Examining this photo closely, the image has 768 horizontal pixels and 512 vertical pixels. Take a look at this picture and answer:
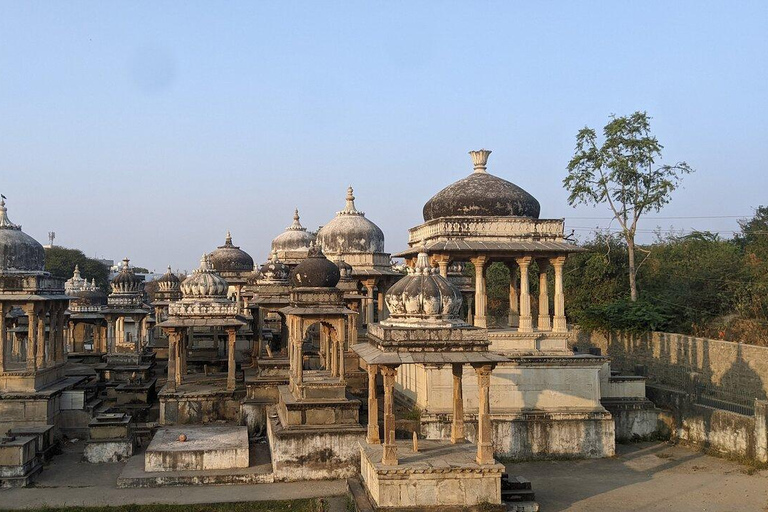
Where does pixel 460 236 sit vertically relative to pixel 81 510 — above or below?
above

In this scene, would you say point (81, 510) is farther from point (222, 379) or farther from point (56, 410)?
point (222, 379)

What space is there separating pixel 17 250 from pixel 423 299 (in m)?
12.2

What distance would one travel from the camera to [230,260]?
113ft

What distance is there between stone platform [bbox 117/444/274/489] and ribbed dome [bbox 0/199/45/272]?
6.91 metres

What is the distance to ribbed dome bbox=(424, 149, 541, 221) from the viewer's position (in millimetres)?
20719

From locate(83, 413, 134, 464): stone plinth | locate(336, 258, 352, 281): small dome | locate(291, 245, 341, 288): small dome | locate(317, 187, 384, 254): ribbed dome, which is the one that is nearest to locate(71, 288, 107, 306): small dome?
locate(317, 187, 384, 254): ribbed dome

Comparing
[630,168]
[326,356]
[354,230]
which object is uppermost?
[630,168]

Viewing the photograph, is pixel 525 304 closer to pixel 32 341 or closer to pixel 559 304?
pixel 559 304

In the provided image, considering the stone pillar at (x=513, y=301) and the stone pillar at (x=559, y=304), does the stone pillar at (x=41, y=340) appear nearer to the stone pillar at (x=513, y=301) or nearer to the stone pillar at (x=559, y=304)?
the stone pillar at (x=513, y=301)

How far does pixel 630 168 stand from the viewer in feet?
98.2

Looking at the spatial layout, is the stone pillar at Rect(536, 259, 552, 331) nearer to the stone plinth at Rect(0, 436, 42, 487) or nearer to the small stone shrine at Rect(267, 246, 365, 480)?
the small stone shrine at Rect(267, 246, 365, 480)

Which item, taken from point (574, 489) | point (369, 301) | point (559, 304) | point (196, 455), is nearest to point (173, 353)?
point (196, 455)

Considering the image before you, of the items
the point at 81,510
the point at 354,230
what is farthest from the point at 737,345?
the point at 81,510

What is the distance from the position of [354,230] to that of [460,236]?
28.2 feet
